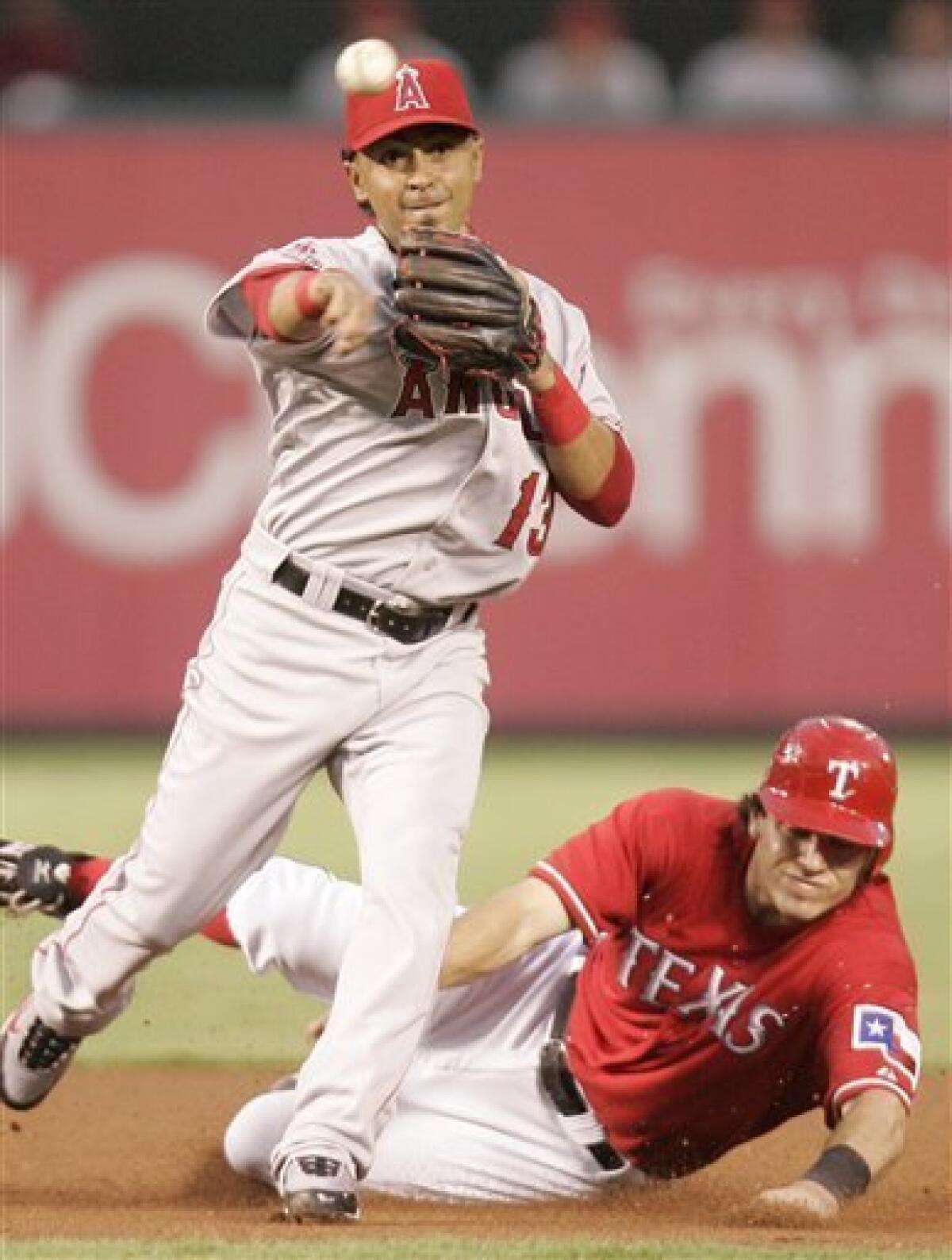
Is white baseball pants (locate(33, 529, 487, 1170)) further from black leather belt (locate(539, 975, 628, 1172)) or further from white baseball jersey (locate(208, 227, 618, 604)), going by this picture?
black leather belt (locate(539, 975, 628, 1172))

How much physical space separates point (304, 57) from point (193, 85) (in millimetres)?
539

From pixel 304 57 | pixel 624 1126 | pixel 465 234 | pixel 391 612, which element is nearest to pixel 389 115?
pixel 465 234

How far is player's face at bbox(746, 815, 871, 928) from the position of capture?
5633 mm

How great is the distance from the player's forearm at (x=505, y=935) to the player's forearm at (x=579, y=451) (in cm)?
74

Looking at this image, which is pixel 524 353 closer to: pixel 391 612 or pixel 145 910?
pixel 391 612

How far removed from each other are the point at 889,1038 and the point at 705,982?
396mm

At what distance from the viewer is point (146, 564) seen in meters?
12.1

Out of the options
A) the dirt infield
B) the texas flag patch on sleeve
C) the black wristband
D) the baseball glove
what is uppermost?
the baseball glove

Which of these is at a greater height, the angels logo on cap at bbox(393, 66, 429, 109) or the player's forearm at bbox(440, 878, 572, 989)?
the angels logo on cap at bbox(393, 66, 429, 109)

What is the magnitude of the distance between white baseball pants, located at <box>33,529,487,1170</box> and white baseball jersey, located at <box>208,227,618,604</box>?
95mm

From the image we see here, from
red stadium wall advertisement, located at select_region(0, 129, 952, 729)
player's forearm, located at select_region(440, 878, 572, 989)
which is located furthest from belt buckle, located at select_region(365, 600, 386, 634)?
red stadium wall advertisement, located at select_region(0, 129, 952, 729)

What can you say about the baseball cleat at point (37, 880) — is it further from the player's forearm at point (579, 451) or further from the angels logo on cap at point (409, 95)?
the angels logo on cap at point (409, 95)

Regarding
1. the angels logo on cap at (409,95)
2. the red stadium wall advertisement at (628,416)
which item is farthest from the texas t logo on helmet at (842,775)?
the red stadium wall advertisement at (628,416)

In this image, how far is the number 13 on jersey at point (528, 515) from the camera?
18.5ft
